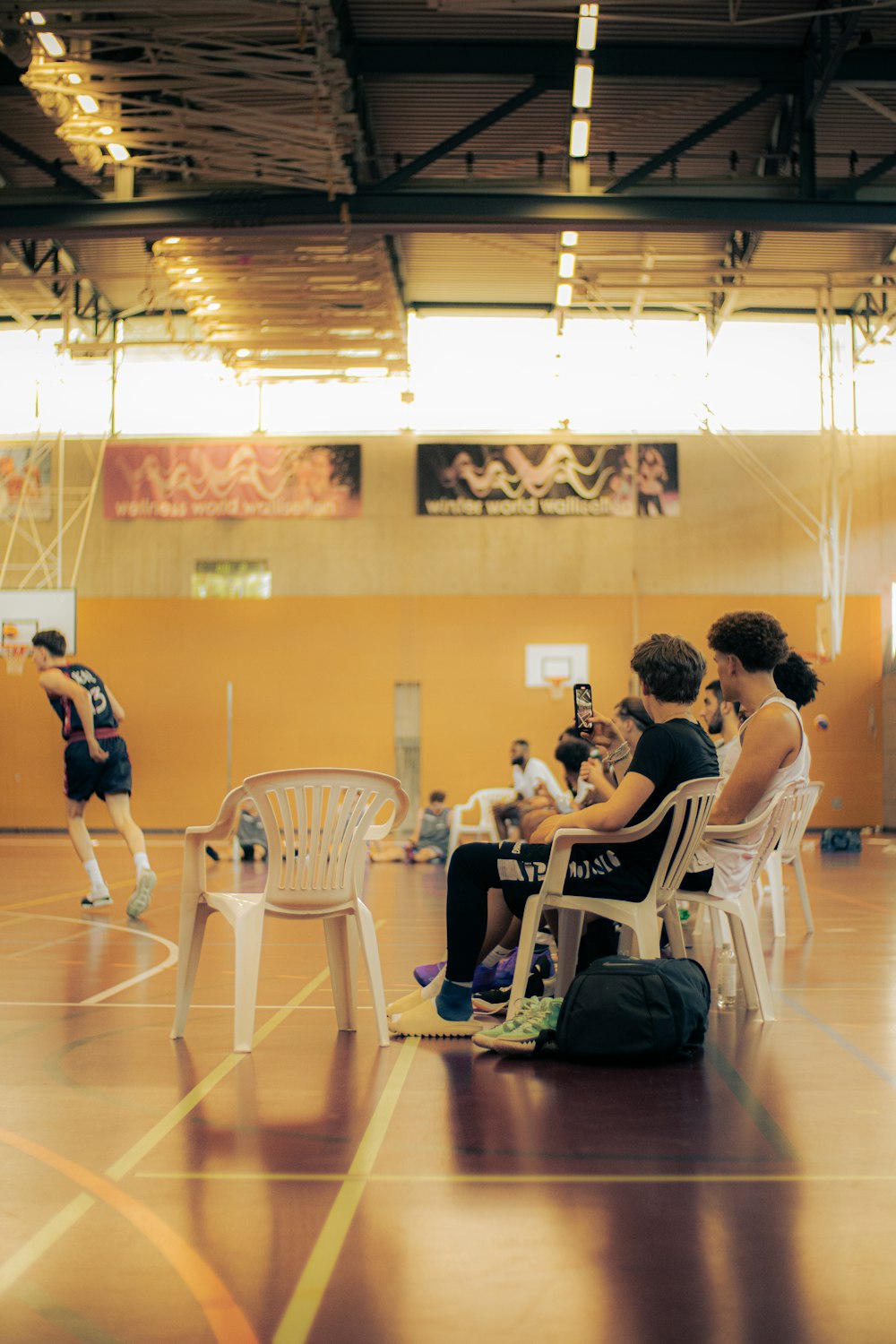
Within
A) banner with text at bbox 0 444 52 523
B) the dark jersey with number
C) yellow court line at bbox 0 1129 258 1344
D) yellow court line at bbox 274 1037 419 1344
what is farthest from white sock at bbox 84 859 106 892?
banner with text at bbox 0 444 52 523

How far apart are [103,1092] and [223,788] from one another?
1521 cm

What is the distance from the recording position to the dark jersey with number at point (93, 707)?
27.1 feet

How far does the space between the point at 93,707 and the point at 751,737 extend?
5.04 metres

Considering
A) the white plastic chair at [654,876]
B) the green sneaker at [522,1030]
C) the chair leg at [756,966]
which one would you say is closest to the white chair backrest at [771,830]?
the chair leg at [756,966]

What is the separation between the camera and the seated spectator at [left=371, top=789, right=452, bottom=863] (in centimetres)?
1365

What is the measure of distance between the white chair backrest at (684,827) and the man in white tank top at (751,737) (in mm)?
286

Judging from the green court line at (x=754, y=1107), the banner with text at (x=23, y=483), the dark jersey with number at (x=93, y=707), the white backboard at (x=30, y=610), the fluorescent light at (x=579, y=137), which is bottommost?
the green court line at (x=754, y=1107)

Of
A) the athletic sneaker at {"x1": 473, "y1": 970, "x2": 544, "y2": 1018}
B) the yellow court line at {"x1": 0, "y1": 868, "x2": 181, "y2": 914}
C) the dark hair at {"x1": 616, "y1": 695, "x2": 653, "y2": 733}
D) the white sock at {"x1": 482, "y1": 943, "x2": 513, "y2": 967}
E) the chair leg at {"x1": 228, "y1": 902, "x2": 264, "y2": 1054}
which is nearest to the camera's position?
the chair leg at {"x1": 228, "y1": 902, "x2": 264, "y2": 1054}

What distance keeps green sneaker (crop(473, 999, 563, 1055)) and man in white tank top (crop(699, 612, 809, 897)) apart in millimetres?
835

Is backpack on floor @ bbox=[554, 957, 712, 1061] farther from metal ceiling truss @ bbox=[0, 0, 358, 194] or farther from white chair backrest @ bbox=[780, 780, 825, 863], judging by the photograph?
metal ceiling truss @ bbox=[0, 0, 358, 194]

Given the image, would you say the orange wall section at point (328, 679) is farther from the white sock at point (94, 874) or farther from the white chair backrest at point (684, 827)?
the white chair backrest at point (684, 827)

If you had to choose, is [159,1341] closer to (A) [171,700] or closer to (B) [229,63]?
(B) [229,63]

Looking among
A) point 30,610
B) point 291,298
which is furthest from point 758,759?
point 30,610

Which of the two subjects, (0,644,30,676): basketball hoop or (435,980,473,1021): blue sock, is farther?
(0,644,30,676): basketball hoop
